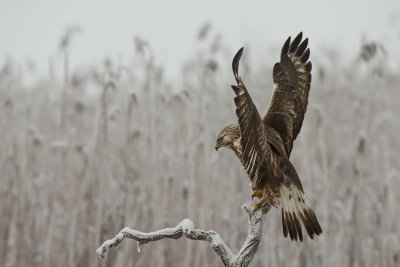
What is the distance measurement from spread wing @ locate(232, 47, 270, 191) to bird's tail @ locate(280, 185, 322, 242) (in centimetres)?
10

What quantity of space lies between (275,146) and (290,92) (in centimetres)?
40

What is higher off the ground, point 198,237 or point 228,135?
point 228,135

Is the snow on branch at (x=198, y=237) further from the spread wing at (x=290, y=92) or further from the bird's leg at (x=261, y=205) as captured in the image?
the spread wing at (x=290, y=92)

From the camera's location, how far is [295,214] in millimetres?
1207

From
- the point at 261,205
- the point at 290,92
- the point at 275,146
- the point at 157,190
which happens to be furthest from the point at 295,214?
the point at 157,190

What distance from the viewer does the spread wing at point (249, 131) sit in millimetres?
1119

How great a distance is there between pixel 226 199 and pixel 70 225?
A: 3.44ft

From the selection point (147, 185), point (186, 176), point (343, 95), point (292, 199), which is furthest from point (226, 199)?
point (343, 95)

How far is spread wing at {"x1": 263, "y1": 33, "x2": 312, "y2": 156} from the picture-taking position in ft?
4.87

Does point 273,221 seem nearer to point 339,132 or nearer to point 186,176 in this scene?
point 186,176

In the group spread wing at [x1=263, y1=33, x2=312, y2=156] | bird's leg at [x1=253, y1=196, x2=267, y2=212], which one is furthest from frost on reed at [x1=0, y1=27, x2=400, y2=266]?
bird's leg at [x1=253, y1=196, x2=267, y2=212]

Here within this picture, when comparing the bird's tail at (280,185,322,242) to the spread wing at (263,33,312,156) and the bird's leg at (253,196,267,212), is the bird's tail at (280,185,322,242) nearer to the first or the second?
the bird's leg at (253,196,267,212)

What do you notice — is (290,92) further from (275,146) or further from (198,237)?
(198,237)

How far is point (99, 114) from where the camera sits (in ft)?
9.25
